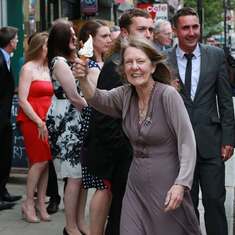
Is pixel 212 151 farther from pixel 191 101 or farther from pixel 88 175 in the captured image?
pixel 88 175

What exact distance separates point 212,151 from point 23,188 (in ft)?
12.2

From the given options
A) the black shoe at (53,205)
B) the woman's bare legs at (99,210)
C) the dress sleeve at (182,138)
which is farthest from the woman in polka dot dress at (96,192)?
the black shoe at (53,205)

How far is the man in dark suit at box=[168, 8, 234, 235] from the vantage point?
489 centimetres

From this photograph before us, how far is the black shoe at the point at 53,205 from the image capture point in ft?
22.5

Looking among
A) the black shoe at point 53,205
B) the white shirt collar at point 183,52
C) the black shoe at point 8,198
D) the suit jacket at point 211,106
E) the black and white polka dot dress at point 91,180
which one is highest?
the white shirt collar at point 183,52

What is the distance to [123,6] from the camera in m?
26.0

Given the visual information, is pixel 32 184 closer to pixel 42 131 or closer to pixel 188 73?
pixel 42 131

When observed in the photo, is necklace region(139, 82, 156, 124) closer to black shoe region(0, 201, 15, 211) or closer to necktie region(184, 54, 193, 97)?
necktie region(184, 54, 193, 97)

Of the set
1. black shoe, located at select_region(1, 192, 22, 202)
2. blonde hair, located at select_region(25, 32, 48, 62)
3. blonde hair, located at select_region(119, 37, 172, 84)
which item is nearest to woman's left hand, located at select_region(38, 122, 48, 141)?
blonde hair, located at select_region(25, 32, 48, 62)

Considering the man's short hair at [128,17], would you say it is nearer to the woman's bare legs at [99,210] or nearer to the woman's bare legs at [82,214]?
the woman's bare legs at [99,210]

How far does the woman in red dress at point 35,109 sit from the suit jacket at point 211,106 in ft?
6.26

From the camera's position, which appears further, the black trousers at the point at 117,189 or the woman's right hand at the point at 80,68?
the black trousers at the point at 117,189

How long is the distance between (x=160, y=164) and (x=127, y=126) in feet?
1.03

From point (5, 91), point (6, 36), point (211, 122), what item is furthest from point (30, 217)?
point (211, 122)
